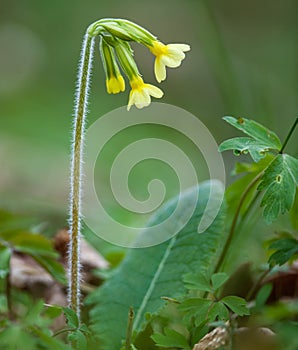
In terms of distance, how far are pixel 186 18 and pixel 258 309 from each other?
338 inches

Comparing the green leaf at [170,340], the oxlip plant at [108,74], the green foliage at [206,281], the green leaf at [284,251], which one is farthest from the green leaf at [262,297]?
the oxlip plant at [108,74]

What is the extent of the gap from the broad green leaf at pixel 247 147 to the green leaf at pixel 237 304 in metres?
0.29

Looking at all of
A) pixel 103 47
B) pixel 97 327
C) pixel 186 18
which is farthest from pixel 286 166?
pixel 186 18

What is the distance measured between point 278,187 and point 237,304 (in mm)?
250

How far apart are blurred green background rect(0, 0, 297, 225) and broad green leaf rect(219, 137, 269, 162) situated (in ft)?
9.09

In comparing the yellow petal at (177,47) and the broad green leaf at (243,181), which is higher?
the yellow petal at (177,47)

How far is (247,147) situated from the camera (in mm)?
1453

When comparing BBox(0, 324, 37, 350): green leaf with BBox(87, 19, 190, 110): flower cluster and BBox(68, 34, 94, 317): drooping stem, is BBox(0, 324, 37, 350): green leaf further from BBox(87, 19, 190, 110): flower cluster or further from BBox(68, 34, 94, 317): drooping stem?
BBox(87, 19, 190, 110): flower cluster

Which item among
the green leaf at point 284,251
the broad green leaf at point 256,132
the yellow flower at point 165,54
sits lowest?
the green leaf at point 284,251

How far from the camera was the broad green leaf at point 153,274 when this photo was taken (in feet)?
5.73

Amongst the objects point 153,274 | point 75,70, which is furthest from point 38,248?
point 75,70

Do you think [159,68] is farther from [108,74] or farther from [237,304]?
[237,304]

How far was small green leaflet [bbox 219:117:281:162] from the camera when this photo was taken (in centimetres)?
144

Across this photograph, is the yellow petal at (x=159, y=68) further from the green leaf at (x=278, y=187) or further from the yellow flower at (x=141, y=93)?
the green leaf at (x=278, y=187)
